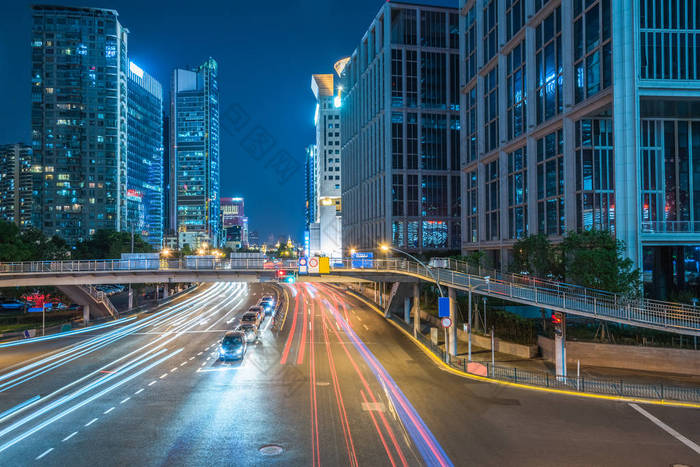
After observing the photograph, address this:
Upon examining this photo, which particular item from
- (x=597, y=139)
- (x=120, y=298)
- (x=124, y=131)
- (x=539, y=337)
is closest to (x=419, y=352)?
(x=539, y=337)

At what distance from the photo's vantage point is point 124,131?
172 meters

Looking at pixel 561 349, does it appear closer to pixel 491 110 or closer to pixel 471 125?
pixel 491 110

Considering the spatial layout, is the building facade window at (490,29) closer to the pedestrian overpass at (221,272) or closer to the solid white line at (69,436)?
the pedestrian overpass at (221,272)

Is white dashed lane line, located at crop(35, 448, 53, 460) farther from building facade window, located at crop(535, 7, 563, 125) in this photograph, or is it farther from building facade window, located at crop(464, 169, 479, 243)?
building facade window, located at crop(464, 169, 479, 243)

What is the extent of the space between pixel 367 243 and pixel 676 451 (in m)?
81.8

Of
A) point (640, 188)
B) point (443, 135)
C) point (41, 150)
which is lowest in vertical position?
point (640, 188)

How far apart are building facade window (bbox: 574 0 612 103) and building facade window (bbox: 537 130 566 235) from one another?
5.88 meters

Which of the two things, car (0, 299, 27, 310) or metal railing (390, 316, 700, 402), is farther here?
car (0, 299, 27, 310)

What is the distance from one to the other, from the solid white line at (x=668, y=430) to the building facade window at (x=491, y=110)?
43.9 meters

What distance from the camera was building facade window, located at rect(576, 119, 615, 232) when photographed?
4012 cm

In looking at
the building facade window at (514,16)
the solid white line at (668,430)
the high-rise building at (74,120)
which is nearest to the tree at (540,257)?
the solid white line at (668,430)

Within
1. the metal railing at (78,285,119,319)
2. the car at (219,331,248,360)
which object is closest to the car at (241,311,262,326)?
the car at (219,331,248,360)

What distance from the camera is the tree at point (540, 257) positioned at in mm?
36984

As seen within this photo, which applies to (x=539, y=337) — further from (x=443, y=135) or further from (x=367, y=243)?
(x=367, y=243)
